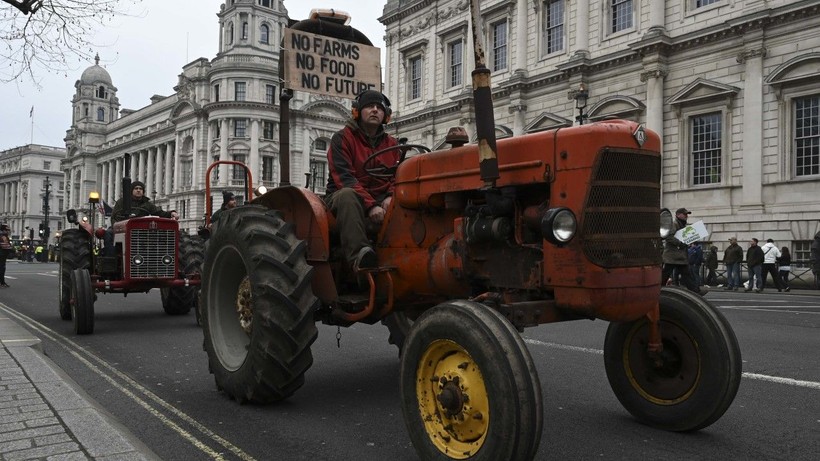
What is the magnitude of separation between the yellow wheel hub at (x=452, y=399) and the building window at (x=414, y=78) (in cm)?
3650

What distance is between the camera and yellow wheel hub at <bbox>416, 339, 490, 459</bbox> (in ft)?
10.3

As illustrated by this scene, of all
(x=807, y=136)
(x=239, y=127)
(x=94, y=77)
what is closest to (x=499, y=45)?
(x=807, y=136)

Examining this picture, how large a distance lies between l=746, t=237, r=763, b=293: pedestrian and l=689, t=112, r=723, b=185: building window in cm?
482

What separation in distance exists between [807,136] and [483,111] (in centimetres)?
2326

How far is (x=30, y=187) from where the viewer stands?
13812 cm

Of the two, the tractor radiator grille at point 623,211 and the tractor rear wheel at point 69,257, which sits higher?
the tractor radiator grille at point 623,211

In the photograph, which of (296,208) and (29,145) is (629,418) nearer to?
(296,208)

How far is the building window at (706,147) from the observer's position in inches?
979

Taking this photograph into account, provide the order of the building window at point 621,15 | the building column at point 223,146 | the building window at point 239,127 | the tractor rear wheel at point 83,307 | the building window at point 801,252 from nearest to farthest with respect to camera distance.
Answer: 1. the tractor rear wheel at point 83,307
2. the building window at point 801,252
3. the building window at point 621,15
4. the building column at point 223,146
5. the building window at point 239,127

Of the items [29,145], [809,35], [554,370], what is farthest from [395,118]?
[29,145]

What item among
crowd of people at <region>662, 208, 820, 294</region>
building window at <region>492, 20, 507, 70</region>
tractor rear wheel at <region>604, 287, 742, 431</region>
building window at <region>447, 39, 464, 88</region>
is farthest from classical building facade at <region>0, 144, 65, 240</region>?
tractor rear wheel at <region>604, 287, 742, 431</region>

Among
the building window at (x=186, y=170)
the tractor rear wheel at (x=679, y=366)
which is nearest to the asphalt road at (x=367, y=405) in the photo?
the tractor rear wheel at (x=679, y=366)

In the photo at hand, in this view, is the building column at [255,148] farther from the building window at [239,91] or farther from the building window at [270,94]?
the building window at [239,91]

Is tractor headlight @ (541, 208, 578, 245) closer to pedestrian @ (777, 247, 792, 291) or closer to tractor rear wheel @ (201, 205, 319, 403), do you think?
tractor rear wheel @ (201, 205, 319, 403)
